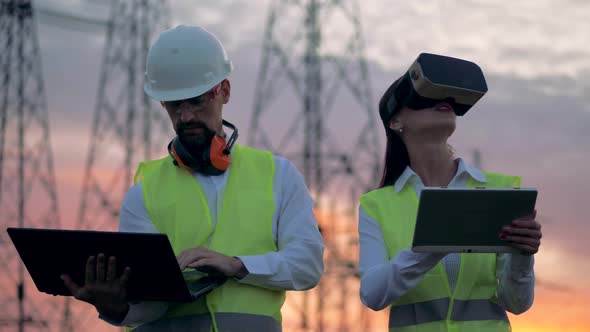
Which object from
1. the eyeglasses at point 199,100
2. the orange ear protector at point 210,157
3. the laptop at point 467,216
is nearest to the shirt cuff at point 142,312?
the orange ear protector at point 210,157

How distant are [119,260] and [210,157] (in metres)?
0.83

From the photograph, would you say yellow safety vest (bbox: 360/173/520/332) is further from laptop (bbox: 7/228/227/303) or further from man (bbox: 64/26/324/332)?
laptop (bbox: 7/228/227/303)

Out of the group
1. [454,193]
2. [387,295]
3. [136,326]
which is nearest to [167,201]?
[136,326]

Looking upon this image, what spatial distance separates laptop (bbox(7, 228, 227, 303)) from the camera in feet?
16.7

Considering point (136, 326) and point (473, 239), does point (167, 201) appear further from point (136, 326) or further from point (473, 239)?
point (473, 239)

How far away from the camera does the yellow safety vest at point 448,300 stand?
5.71 m

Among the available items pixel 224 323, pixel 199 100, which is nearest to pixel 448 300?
pixel 224 323

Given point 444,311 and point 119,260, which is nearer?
point 119,260

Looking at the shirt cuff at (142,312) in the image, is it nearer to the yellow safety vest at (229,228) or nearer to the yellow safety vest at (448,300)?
the yellow safety vest at (229,228)

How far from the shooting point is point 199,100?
5.82 metres

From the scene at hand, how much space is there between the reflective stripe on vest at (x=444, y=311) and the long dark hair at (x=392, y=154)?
769 mm

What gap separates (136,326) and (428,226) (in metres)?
1.73

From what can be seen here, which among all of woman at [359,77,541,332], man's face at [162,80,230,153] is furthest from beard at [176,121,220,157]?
woman at [359,77,541,332]

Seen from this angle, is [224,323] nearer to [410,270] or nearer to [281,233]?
[281,233]
